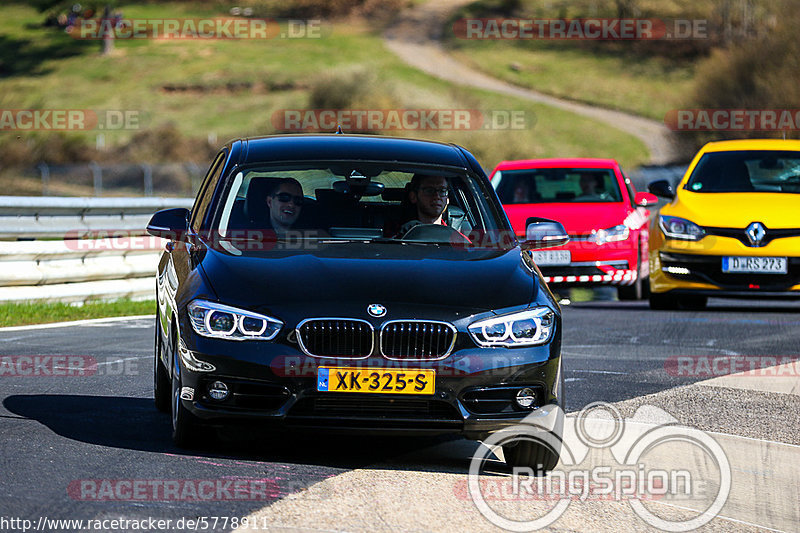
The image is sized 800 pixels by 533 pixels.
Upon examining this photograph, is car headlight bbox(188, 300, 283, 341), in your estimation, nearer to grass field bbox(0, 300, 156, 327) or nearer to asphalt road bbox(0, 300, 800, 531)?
asphalt road bbox(0, 300, 800, 531)

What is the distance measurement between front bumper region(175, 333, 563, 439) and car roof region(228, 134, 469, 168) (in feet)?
5.60

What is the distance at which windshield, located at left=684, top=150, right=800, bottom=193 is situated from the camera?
1571 centimetres

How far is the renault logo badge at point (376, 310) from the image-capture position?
6.39 metres

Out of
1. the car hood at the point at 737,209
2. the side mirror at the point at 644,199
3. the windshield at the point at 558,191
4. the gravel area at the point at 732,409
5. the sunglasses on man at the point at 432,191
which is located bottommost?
the side mirror at the point at 644,199

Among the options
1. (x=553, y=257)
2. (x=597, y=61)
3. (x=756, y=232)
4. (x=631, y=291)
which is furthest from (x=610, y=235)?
(x=597, y=61)

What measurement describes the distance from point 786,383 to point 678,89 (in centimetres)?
8177

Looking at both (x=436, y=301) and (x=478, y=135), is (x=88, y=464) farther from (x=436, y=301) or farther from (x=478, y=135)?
(x=478, y=135)

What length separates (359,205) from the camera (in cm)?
780

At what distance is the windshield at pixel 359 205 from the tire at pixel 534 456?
1306 mm

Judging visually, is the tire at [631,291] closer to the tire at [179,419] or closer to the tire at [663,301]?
the tire at [663,301]

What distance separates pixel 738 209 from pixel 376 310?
368 inches

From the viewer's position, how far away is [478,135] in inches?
2371

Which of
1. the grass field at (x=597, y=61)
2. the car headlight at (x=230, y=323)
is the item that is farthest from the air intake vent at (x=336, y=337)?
the grass field at (x=597, y=61)

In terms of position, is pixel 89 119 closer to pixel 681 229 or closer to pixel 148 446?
pixel 681 229
